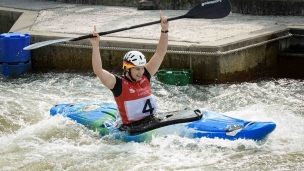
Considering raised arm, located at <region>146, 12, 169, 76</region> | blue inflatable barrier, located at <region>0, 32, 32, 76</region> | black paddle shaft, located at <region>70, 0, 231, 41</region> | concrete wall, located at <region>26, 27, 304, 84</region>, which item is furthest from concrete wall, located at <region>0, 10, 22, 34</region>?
raised arm, located at <region>146, 12, 169, 76</region>

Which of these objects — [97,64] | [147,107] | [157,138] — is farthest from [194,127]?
[97,64]

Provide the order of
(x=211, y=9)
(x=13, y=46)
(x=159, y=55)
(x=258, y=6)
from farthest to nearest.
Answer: (x=258, y=6), (x=13, y=46), (x=211, y=9), (x=159, y=55)

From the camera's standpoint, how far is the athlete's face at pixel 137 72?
6910 mm

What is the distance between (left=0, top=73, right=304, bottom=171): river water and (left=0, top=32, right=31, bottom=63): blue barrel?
0.75 meters

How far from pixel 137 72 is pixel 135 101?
31 centimetres

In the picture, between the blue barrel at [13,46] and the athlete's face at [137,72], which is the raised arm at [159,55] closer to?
the athlete's face at [137,72]

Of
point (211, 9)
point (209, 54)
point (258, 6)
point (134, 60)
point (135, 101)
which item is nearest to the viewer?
point (134, 60)

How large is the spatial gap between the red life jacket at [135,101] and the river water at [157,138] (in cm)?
31

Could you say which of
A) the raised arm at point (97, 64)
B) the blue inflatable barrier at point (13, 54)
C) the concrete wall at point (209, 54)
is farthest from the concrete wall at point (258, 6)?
the raised arm at point (97, 64)

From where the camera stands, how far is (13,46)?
1050cm

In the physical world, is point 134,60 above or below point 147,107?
above

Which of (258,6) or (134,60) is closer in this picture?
(134,60)

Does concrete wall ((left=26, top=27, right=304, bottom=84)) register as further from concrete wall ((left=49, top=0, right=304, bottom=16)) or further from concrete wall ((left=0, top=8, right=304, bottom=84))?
concrete wall ((left=49, top=0, right=304, bottom=16))

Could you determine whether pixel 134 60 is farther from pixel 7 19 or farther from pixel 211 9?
pixel 7 19
